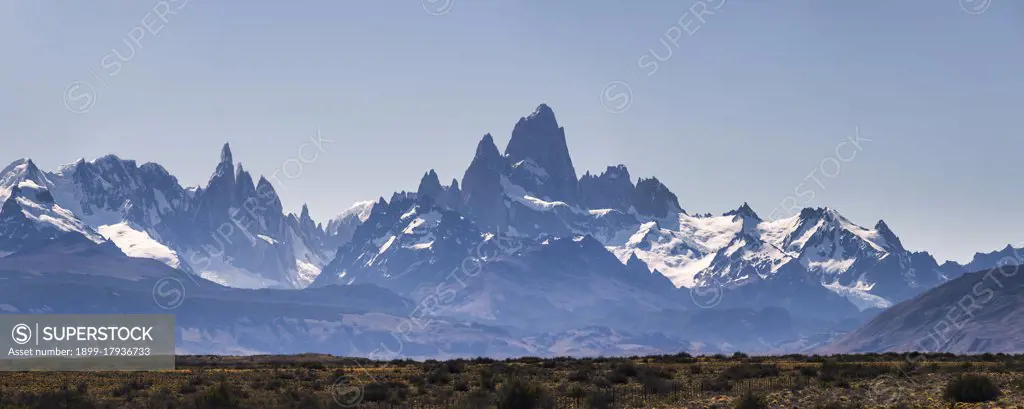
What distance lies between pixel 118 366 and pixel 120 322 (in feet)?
11.6

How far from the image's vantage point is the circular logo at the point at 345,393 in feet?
191

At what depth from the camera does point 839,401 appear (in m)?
52.7

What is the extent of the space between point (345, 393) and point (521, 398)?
13.9 meters

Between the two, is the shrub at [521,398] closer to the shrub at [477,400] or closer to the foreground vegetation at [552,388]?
the foreground vegetation at [552,388]

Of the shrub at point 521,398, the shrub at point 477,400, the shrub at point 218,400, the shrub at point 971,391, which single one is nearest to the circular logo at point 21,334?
the shrub at point 218,400

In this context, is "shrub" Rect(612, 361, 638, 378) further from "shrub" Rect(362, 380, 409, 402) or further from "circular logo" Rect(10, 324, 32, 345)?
"circular logo" Rect(10, 324, 32, 345)

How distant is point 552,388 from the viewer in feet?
209

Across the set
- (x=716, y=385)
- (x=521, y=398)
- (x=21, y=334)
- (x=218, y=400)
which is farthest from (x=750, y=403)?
(x=21, y=334)

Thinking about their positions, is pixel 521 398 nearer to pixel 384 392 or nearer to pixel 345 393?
pixel 384 392

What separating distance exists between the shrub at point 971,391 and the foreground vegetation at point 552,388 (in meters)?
0.04

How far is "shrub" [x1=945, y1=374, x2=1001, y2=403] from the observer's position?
169 feet

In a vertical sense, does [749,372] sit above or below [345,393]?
below

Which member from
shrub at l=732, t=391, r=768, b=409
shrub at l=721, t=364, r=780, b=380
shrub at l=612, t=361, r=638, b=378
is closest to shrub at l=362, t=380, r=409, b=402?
shrub at l=612, t=361, r=638, b=378

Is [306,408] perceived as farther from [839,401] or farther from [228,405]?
[839,401]
